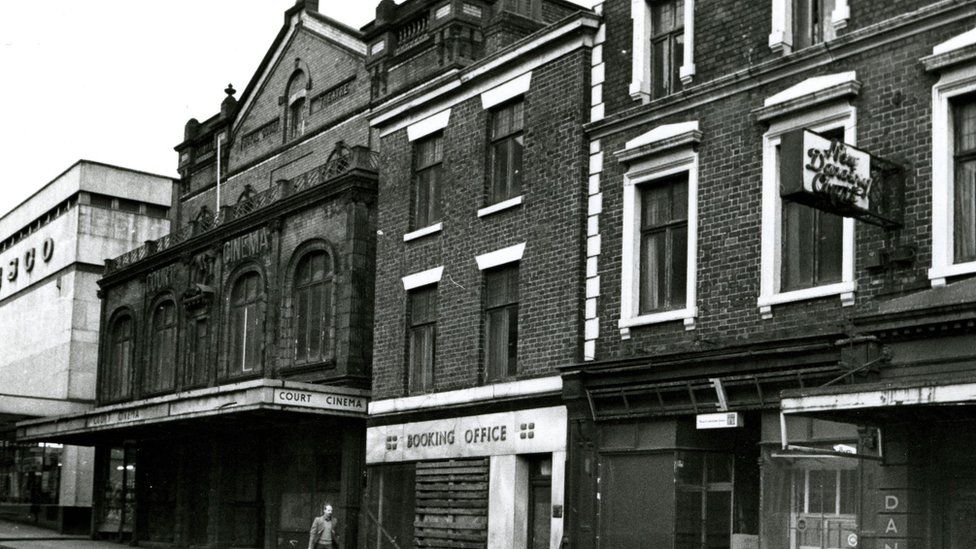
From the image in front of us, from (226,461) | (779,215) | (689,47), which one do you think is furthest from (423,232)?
(226,461)

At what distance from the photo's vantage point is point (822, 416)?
15.5 meters

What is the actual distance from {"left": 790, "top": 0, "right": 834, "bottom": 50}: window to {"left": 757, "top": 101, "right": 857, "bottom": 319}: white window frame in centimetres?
108

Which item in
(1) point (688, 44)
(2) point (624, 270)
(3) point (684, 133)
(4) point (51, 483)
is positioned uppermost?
(1) point (688, 44)

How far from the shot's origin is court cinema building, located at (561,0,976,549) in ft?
52.0

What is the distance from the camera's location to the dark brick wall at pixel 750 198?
16391mm

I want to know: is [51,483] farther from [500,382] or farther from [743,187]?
[743,187]

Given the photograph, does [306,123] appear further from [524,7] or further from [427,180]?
[427,180]

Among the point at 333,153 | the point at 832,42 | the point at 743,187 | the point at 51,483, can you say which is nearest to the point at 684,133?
the point at 743,187

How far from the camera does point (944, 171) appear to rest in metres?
16.0

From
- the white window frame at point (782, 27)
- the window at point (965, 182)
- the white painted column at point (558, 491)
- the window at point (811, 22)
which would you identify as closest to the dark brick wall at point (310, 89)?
the white painted column at point (558, 491)

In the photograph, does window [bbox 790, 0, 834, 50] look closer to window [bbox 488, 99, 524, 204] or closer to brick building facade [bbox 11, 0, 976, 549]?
brick building facade [bbox 11, 0, 976, 549]

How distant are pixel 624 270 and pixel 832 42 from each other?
4.88 meters

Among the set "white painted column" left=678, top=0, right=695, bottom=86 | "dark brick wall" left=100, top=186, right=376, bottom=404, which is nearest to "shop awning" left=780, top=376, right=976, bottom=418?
"white painted column" left=678, top=0, right=695, bottom=86

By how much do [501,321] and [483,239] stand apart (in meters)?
1.49
